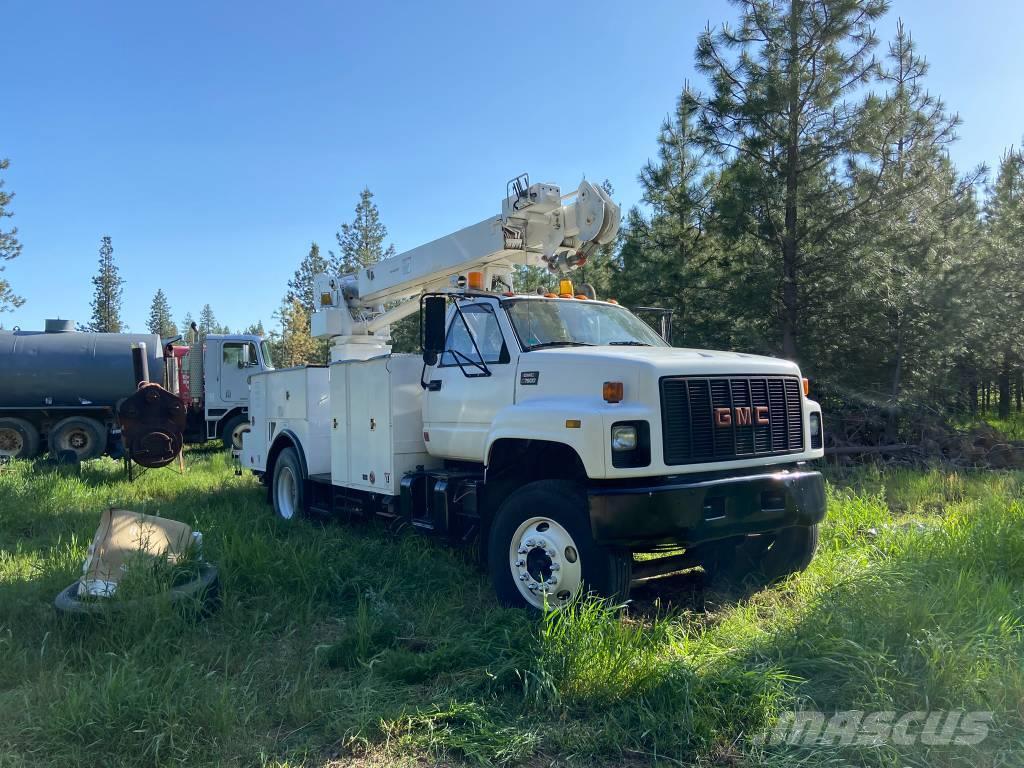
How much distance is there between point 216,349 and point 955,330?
14.9m

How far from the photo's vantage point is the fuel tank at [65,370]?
51.0ft

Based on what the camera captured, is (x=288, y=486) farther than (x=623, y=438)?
Yes

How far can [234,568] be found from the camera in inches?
232

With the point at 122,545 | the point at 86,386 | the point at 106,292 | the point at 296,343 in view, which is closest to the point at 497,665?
the point at 122,545

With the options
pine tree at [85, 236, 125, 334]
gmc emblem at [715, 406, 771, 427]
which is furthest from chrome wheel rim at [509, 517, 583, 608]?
pine tree at [85, 236, 125, 334]

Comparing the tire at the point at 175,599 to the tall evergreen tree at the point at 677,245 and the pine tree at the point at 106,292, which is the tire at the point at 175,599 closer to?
the tall evergreen tree at the point at 677,245

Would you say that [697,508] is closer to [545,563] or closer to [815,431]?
[545,563]

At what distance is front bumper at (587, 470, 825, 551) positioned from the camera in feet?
15.0

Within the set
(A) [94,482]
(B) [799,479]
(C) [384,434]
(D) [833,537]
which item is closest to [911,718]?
(B) [799,479]

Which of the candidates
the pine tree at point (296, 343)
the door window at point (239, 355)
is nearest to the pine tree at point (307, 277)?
the pine tree at point (296, 343)

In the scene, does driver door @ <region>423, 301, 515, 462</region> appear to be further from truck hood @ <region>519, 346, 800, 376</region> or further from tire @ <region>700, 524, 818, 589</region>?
tire @ <region>700, 524, 818, 589</region>

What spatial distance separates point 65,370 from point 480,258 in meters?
12.4

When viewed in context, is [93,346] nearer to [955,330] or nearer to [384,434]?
[384,434]

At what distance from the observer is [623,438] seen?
4.73 meters
